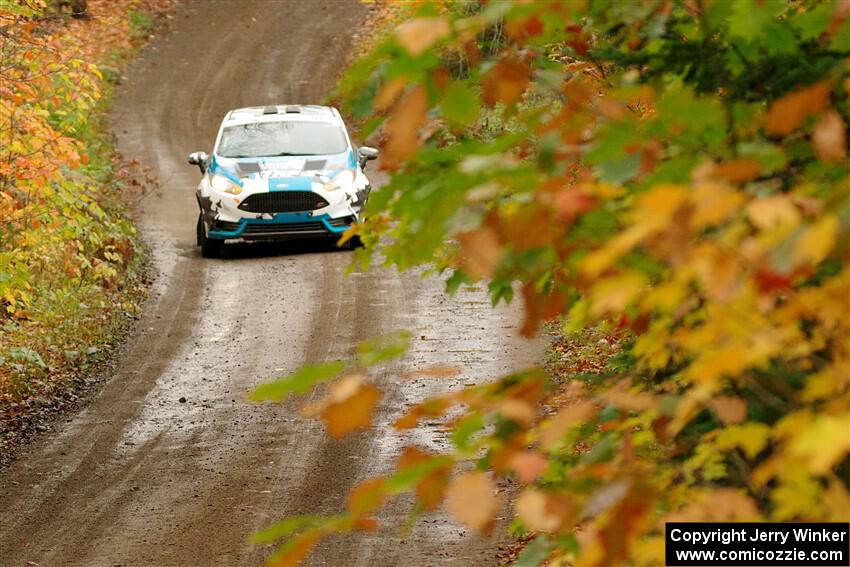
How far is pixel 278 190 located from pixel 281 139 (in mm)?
1230

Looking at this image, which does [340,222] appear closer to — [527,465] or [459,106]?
[459,106]

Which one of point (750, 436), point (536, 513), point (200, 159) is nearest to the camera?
point (536, 513)

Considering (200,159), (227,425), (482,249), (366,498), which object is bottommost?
(227,425)

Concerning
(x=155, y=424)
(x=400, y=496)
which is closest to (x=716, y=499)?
(x=400, y=496)

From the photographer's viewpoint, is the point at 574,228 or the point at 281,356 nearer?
the point at 574,228

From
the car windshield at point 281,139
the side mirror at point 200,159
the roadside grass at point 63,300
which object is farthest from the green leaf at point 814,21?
the side mirror at point 200,159

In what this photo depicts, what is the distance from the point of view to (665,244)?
201 cm

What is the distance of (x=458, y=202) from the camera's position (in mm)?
2520

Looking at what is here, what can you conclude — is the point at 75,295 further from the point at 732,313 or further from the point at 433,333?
the point at 732,313

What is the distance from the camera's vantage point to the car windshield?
686 inches

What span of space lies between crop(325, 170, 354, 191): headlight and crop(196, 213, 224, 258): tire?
1901 millimetres

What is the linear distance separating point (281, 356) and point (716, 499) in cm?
1045

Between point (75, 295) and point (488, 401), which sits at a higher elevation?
point (488, 401)

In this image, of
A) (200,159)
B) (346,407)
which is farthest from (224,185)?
(346,407)
